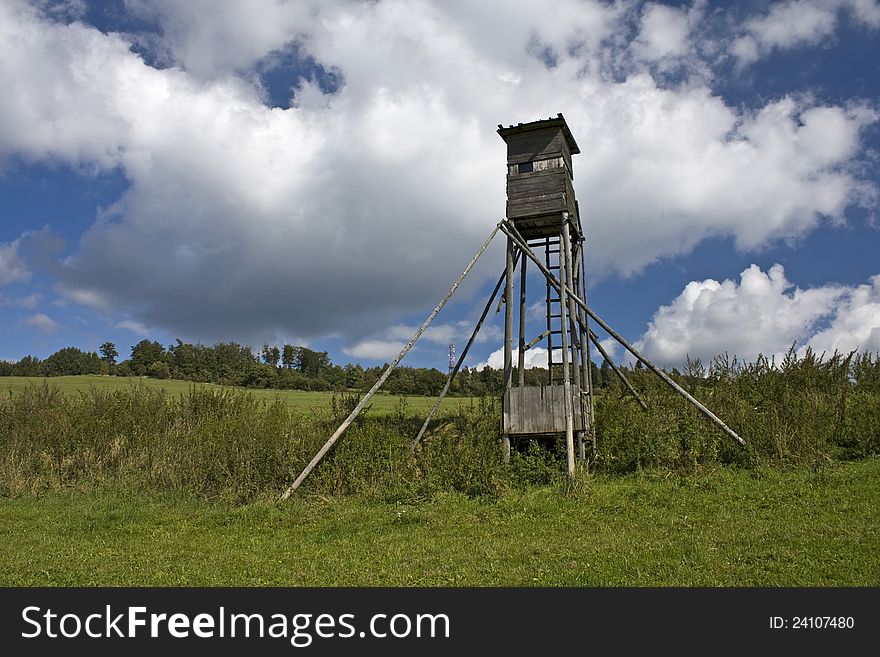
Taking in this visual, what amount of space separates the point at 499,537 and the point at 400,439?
18.2ft

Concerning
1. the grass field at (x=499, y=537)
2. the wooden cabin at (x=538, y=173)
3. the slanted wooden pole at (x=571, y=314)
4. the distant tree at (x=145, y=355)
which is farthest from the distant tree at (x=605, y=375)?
the distant tree at (x=145, y=355)

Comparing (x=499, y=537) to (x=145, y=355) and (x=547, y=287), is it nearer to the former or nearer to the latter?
(x=547, y=287)

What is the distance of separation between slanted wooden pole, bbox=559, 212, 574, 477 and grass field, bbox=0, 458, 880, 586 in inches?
37.1

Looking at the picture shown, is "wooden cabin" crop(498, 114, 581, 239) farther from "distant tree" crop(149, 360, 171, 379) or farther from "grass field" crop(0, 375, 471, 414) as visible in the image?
"distant tree" crop(149, 360, 171, 379)

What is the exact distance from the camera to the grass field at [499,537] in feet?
26.2

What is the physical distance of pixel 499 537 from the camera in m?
10.1

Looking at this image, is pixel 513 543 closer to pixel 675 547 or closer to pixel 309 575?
pixel 675 547

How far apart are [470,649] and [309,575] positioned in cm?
353

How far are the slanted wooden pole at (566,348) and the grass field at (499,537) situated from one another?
94 cm

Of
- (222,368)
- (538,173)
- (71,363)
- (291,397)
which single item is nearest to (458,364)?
(538,173)

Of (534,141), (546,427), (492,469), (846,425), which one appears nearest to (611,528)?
(492,469)

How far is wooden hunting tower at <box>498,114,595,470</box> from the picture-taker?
14.9m

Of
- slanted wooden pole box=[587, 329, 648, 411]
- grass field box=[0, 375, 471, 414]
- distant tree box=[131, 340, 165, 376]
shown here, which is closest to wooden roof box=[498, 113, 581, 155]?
slanted wooden pole box=[587, 329, 648, 411]

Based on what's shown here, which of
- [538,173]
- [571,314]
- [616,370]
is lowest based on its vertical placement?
[616,370]
